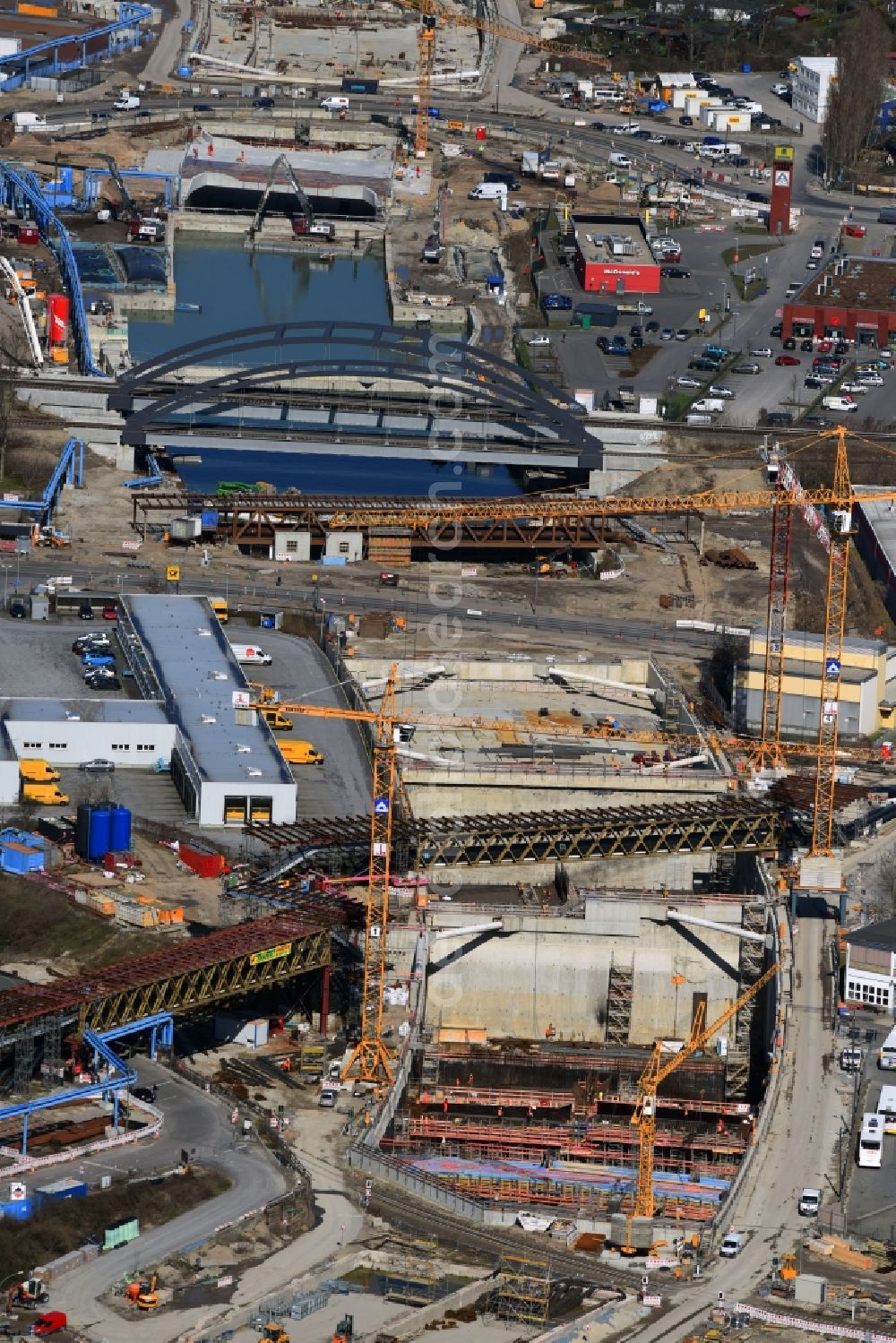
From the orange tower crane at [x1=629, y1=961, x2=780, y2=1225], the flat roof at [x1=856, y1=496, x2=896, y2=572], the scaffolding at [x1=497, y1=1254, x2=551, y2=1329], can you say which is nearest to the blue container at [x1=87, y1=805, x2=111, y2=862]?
the orange tower crane at [x1=629, y1=961, x2=780, y2=1225]

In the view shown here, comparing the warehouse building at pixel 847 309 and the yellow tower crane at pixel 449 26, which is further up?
the yellow tower crane at pixel 449 26

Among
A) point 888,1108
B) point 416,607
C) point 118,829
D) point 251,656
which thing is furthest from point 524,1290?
point 416,607

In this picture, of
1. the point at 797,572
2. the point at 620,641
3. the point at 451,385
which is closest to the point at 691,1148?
the point at 620,641

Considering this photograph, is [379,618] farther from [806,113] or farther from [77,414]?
[806,113]

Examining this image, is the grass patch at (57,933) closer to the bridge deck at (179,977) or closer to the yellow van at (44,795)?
the bridge deck at (179,977)

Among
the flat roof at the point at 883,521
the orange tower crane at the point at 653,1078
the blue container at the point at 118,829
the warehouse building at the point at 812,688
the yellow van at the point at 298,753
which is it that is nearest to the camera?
the orange tower crane at the point at 653,1078

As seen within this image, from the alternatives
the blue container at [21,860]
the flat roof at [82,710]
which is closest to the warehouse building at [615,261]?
the flat roof at [82,710]

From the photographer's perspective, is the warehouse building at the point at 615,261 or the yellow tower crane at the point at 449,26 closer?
the warehouse building at the point at 615,261
